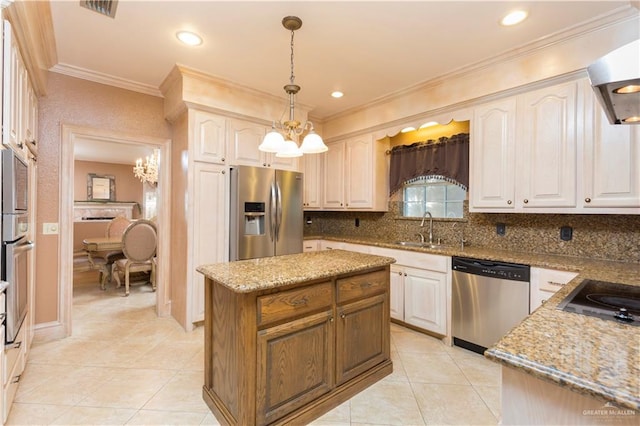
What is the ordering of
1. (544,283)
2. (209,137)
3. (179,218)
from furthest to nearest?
(179,218), (209,137), (544,283)

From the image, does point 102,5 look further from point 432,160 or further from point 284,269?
point 432,160

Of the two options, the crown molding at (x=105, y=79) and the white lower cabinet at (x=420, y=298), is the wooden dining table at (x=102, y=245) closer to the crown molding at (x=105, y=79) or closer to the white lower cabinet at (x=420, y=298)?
the crown molding at (x=105, y=79)

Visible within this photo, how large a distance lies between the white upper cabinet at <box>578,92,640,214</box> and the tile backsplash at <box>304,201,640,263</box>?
0.35 metres

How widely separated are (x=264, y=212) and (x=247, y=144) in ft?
2.64

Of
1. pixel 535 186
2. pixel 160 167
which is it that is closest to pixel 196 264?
pixel 160 167

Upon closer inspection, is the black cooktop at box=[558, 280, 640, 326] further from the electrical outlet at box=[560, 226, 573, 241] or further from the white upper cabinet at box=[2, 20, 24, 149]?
the white upper cabinet at box=[2, 20, 24, 149]

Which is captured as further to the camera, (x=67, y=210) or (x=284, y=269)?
(x=67, y=210)

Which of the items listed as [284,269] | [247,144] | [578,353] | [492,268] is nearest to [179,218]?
[247,144]

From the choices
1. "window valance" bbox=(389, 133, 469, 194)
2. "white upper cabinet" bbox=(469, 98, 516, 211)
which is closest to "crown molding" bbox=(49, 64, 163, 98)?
"window valance" bbox=(389, 133, 469, 194)

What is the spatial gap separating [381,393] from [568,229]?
81.7 inches

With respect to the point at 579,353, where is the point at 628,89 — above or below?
above

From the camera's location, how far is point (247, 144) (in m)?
3.44

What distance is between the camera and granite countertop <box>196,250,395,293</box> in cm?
154

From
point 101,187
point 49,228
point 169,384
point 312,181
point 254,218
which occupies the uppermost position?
point 101,187
